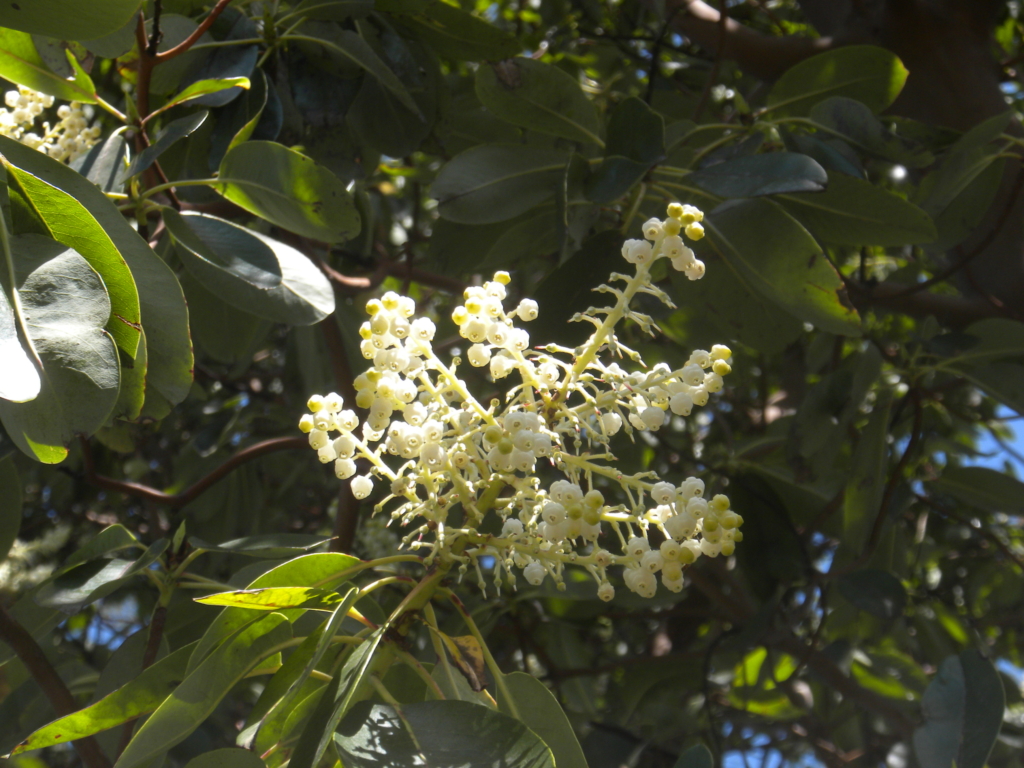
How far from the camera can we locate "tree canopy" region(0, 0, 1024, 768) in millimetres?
816

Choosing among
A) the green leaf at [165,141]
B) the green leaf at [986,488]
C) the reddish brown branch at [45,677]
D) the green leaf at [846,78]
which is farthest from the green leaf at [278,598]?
the green leaf at [986,488]

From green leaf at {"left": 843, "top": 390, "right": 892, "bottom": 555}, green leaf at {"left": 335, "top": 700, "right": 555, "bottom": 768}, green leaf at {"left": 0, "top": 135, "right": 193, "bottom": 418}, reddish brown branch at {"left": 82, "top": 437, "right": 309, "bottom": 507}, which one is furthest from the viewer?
green leaf at {"left": 843, "top": 390, "right": 892, "bottom": 555}

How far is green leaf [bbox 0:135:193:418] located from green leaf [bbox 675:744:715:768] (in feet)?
2.39

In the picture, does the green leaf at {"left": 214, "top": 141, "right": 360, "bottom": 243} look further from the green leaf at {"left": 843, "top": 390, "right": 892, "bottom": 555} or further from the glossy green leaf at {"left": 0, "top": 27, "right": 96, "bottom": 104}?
the green leaf at {"left": 843, "top": 390, "right": 892, "bottom": 555}

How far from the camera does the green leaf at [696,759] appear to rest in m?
0.93

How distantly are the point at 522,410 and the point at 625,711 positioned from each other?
5.57 feet


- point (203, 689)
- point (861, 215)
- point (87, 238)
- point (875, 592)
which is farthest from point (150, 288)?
point (875, 592)

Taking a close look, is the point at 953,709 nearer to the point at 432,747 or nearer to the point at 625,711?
the point at 432,747

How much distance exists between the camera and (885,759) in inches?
74.7

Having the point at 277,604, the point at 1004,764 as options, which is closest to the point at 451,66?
the point at 277,604

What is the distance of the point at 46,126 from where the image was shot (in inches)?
53.9

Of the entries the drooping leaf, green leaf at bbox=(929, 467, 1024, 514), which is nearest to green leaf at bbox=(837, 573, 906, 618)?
the drooping leaf

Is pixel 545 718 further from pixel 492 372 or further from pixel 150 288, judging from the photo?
pixel 150 288

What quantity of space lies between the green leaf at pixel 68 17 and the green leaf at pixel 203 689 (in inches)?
26.5
